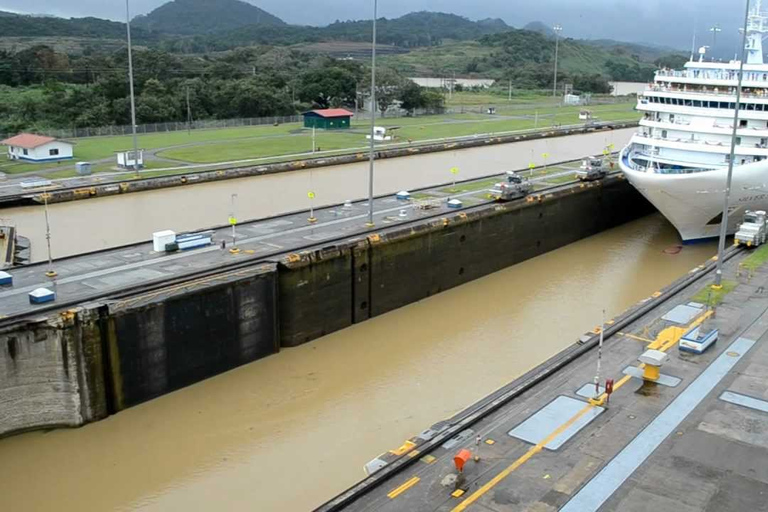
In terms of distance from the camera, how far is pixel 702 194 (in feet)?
100

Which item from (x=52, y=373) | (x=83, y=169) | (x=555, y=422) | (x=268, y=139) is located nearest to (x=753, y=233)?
(x=555, y=422)

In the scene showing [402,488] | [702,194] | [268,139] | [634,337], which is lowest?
[402,488]

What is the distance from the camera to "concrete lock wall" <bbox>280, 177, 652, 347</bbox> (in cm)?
2297

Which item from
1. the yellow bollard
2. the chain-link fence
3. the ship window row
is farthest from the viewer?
the chain-link fence

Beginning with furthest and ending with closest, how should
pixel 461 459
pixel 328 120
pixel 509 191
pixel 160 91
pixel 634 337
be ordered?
pixel 160 91 → pixel 328 120 → pixel 509 191 → pixel 634 337 → pixel 461 459

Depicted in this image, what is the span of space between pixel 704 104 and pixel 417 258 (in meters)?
16.3

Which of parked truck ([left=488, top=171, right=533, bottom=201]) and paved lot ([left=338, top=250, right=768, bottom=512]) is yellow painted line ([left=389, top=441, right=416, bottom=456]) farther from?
parked truck ([left=488, top=171, right=533, bottom=201])

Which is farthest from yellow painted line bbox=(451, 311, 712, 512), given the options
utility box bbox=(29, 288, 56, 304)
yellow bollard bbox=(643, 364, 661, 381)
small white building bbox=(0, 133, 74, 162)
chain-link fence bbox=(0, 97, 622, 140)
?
chain-link fence bbox=(0, 97, 622, 140)

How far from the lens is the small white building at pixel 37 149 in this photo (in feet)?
158

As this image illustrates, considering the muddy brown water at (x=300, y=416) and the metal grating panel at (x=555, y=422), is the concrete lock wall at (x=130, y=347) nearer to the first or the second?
the muddy brown water at (x=300, y=416)

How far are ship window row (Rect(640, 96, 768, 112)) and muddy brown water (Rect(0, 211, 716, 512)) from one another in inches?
459

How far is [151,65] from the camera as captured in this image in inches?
3467

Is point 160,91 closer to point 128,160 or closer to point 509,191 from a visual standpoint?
point 128,160

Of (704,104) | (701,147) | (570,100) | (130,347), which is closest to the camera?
(130,347)
